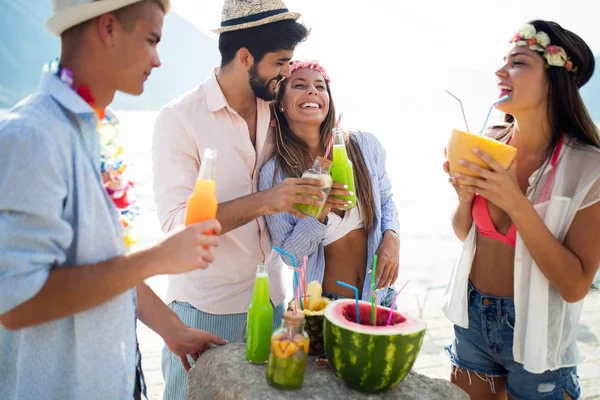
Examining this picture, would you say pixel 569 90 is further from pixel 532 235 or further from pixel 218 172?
pixel 218 172

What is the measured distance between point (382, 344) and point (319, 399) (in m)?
0.26

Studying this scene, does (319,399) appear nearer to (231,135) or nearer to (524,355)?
(524,355)

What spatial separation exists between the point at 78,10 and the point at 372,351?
131 centimetres

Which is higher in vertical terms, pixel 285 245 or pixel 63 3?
pixel 63 3

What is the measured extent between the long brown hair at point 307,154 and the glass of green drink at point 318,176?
44 cm

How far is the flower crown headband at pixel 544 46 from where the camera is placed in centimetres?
233

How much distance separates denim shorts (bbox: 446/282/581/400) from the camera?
2.27m

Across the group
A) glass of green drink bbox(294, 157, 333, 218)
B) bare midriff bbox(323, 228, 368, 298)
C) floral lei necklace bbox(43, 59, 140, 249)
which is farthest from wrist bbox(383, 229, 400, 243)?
floral lei necklace bbox(43, 59, 140, 249)

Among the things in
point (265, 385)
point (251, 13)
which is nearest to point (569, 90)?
point (251, 13)

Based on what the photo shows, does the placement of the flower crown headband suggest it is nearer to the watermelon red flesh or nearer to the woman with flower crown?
the woman with flower crown

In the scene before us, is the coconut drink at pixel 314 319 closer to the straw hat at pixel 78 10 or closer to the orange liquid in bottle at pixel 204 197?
the orange liquid in bottle at pixel 204 197

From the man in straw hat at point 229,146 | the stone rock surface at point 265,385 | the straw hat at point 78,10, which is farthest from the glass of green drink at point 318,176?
the straw hat at point 78,10

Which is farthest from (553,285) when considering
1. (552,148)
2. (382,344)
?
(382,344)

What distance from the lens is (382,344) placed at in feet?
5.03
